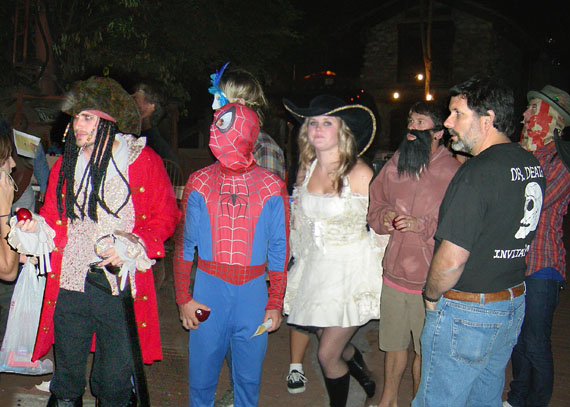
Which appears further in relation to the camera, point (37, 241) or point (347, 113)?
point (347, 113)

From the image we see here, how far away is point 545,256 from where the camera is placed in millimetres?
3434

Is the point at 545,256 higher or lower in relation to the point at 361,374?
higher

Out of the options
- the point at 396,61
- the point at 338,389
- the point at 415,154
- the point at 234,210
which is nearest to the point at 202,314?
the point at 234,210

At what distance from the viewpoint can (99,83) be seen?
116 inches

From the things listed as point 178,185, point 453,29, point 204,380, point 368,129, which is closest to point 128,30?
point 178,185

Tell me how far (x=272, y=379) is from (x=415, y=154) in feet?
7.43

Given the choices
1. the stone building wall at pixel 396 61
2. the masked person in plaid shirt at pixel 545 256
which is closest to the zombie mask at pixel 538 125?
the masked person in plaid shirt at pixel 545 256

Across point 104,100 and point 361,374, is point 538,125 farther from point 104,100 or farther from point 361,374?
point 104,100

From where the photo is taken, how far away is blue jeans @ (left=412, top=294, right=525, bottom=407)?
252cm

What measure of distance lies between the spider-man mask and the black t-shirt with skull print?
1.12 m

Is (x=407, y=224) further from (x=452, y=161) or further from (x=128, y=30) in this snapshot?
(x=128, y=30)

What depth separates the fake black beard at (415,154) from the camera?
138 inches

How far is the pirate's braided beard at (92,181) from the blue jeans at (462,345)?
183 cm

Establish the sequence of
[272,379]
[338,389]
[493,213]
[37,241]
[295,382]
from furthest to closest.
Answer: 1. [272,379]
2. [295,382]
3. [338,389]
4. [37,241]
5. [493,213]
